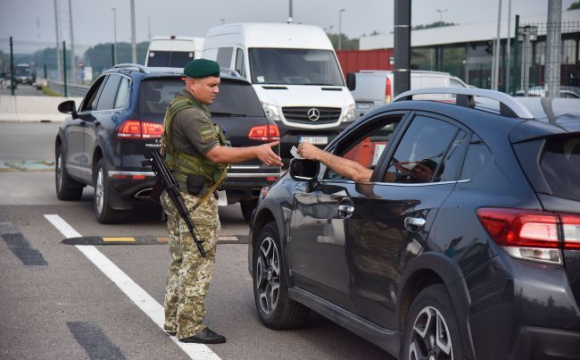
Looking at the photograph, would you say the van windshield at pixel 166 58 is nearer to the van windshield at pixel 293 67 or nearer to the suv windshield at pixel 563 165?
the van windshield at pixel 293 67

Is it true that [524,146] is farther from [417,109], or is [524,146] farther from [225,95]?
[225,95]

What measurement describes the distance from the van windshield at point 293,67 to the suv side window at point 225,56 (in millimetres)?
845

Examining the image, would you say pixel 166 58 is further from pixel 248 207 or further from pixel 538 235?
pixel 538 235

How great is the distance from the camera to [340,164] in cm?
617

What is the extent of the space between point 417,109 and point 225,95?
649 cm

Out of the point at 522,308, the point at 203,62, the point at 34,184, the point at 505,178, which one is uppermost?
the point at 203,62

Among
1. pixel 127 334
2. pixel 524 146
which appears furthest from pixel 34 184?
pixel 524 146

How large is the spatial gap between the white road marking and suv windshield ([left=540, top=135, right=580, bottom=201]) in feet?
8.93

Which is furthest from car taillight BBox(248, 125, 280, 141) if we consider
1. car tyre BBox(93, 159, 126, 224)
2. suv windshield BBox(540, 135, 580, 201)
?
suv windshield BBox(540, 135, 580, 201)

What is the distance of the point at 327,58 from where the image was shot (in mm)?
20953

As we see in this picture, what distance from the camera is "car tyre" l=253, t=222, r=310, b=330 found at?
23.1 feet

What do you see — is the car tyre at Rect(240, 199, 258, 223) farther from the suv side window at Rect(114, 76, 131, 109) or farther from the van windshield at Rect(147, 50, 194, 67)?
the van windshield at Rect(147, 50, 194, 67)

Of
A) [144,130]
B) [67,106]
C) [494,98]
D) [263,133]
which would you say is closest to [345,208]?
[494,98]

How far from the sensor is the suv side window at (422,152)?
5.28 m
